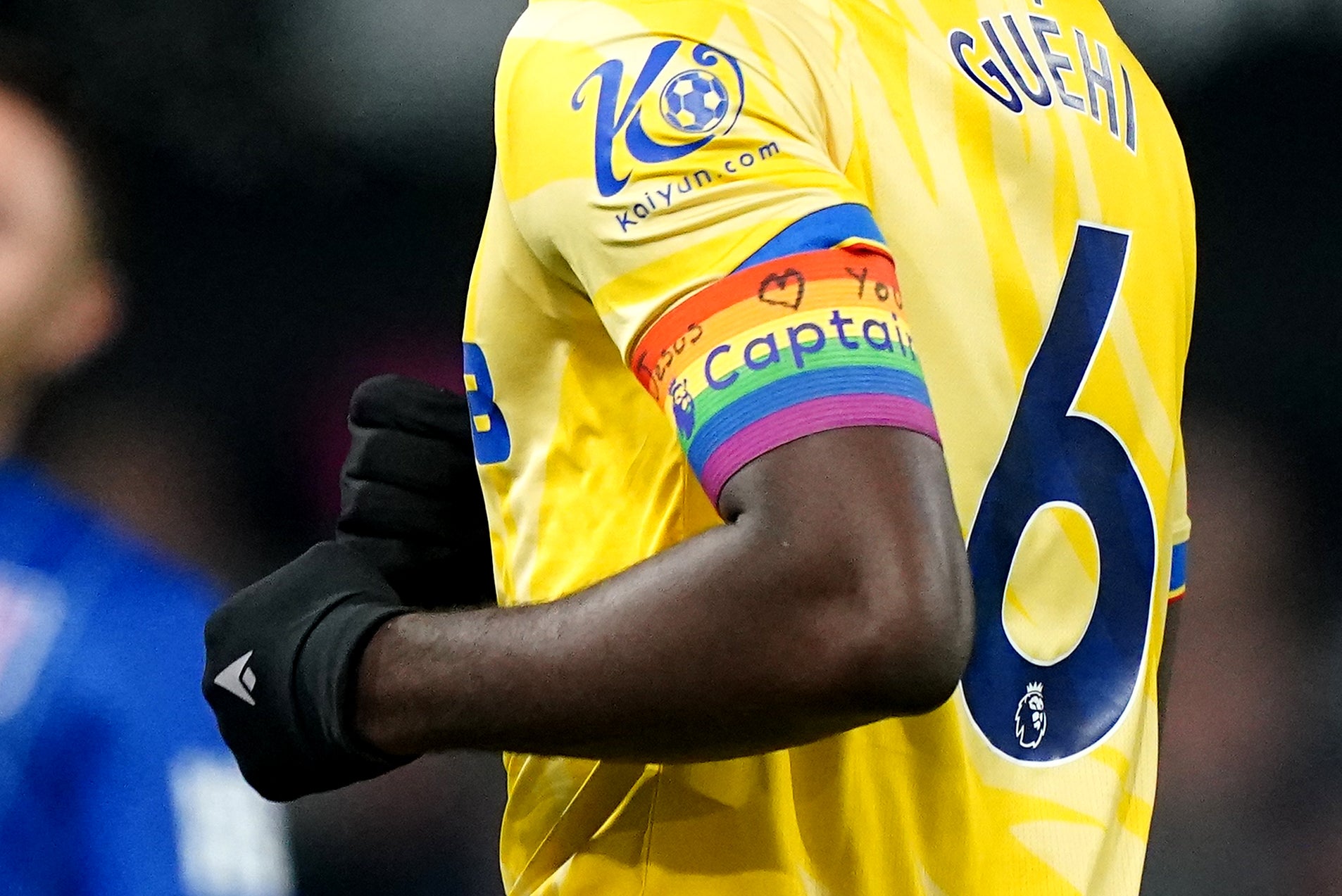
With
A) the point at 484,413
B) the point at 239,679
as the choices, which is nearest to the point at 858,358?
the point at 484,413

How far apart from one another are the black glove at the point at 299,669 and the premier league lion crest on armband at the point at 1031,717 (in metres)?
0.31

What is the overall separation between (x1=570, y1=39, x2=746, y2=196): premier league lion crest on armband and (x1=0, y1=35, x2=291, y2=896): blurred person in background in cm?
111

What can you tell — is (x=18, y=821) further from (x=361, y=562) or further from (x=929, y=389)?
(x=929, y=389)

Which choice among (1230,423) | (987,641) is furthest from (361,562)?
(1230,423)

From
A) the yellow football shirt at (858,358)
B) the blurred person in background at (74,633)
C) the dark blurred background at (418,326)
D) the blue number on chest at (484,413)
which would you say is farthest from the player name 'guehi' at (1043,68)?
the blurred person in background at (74,633)

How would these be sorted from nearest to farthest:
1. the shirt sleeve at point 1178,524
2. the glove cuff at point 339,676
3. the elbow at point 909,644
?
1. the elbow at point 909,644
2. the glove cuff at point 339,676
3. the shirt sleeve at point 1178,524

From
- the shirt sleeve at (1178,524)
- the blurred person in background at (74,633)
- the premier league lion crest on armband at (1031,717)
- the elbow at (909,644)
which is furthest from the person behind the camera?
the blurred person in background at (74,633)

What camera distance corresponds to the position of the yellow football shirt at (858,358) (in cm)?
56

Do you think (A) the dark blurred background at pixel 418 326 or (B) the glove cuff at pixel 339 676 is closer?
(B) the glove cuff at pixel 339 676

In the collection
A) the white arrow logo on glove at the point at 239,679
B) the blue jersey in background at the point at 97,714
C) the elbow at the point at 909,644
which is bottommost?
the blue jersey in background at the point at 97,714

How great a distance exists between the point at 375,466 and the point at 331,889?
36.0 inches

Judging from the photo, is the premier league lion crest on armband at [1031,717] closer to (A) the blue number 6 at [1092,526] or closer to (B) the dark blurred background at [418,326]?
(A) the blue number 6 at [1092,526]

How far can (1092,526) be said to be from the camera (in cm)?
76

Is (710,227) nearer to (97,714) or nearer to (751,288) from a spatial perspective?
(751,288)
